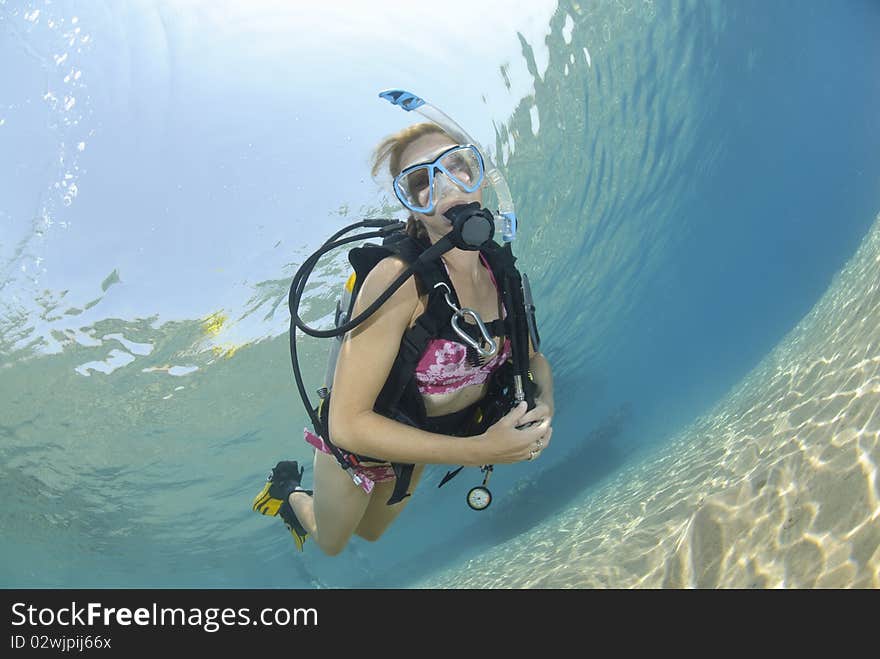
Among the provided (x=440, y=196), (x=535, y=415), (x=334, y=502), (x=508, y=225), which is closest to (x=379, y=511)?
(x=334, y=502)

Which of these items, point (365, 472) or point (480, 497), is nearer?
point (480, 497)

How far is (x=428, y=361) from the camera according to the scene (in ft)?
11.6

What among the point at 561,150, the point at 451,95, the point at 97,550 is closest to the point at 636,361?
the point at 561,150

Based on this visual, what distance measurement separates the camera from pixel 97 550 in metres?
30.9

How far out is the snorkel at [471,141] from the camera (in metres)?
3.47

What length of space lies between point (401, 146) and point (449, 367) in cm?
166

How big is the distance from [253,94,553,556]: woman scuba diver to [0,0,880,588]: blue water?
6.34 m

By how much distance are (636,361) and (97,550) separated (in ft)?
148

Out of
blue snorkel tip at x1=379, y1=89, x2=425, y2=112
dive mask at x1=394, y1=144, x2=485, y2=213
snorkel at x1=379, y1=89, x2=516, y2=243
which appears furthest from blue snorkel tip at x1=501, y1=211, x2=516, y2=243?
blue snorkel tip at x1=379, y1=89, x2=425, y2=112

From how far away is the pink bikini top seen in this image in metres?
3.48

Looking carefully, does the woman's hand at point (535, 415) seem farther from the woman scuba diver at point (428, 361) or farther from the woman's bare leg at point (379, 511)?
the woman's bare leg at point (379, 511)

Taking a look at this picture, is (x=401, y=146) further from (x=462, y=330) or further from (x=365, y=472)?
(x=365, y=472)

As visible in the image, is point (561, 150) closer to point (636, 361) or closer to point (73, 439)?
point (73, 439)

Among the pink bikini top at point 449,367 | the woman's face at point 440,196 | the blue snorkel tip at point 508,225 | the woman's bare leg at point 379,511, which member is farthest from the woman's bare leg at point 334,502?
the blue snorkel tip at point 508,225
